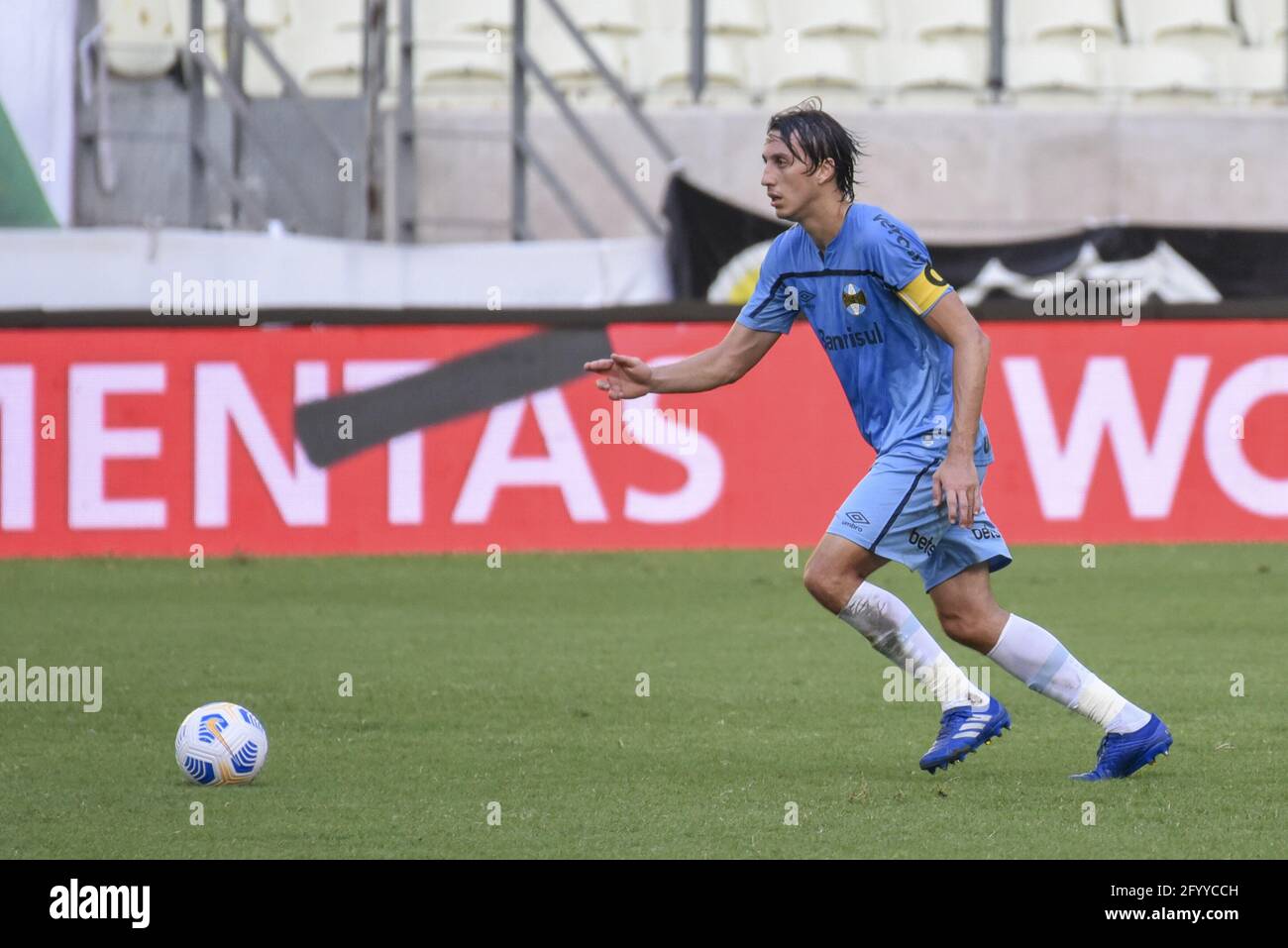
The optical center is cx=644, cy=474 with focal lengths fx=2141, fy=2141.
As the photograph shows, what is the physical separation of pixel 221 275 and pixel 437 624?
5.65 meters

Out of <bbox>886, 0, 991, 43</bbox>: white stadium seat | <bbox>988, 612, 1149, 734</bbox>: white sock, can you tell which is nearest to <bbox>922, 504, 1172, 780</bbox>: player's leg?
<bbox>988, 612, 1149, 734</bbox>: white sock

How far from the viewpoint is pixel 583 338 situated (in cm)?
1420

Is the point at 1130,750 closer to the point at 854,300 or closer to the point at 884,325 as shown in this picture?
the point at 884,325

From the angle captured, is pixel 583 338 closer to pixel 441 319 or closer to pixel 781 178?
pixel 441 319

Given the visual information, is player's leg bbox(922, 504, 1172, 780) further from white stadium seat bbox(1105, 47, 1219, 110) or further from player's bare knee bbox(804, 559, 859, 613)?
white stadium seat bbox(1105, 47, 1219, 110)

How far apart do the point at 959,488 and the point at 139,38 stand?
14.3 m

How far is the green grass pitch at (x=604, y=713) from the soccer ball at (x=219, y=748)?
72 millimetres

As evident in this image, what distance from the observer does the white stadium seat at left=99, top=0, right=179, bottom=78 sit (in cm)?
1766

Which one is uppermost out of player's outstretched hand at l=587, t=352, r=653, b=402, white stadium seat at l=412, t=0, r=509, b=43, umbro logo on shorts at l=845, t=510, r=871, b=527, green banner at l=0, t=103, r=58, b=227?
white stadium seat at l=412, t=0, r=509, b=43

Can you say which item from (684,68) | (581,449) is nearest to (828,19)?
(684,68)

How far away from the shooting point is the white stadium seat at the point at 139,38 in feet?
57.9

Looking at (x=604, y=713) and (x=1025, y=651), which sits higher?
(x=1025, y=651)

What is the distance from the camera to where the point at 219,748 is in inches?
259
